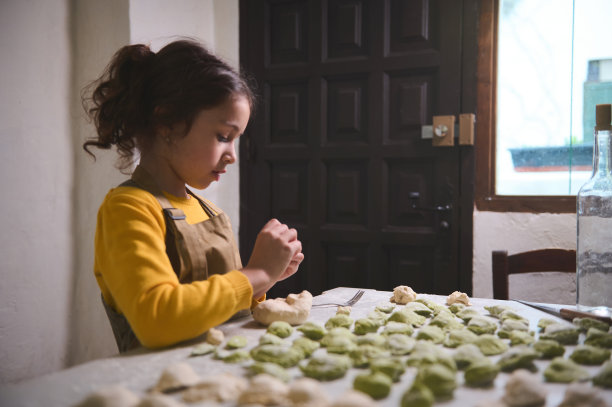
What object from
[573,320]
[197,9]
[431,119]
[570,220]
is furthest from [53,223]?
[570,220]

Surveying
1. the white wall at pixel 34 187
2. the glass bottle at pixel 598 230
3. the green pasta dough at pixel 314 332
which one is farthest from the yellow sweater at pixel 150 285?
the white wall at pixel 34 187

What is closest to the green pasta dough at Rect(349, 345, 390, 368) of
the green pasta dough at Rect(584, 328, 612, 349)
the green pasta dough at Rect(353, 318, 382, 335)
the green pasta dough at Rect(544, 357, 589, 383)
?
the green pasta dough at Rect(353, 318, 382, 335)

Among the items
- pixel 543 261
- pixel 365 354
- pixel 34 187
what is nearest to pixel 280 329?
pixel 365 354

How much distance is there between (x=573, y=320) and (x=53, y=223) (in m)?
1.97

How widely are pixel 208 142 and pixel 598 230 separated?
0.84 meters

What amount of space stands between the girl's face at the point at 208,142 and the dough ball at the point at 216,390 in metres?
0.54

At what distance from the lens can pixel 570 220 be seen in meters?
2.13

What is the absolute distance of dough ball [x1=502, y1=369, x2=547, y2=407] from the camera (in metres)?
0.54

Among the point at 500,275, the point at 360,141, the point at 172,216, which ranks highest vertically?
the point at 360,141

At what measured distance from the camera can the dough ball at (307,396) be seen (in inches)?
21.0

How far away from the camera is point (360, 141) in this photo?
8.01ft

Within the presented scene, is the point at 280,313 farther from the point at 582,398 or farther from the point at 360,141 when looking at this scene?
the point at 360,141

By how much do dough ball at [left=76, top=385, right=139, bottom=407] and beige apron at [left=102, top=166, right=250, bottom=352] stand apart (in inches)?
15.3

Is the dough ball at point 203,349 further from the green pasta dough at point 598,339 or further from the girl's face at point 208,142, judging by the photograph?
the green pasta dough at point 598,339
